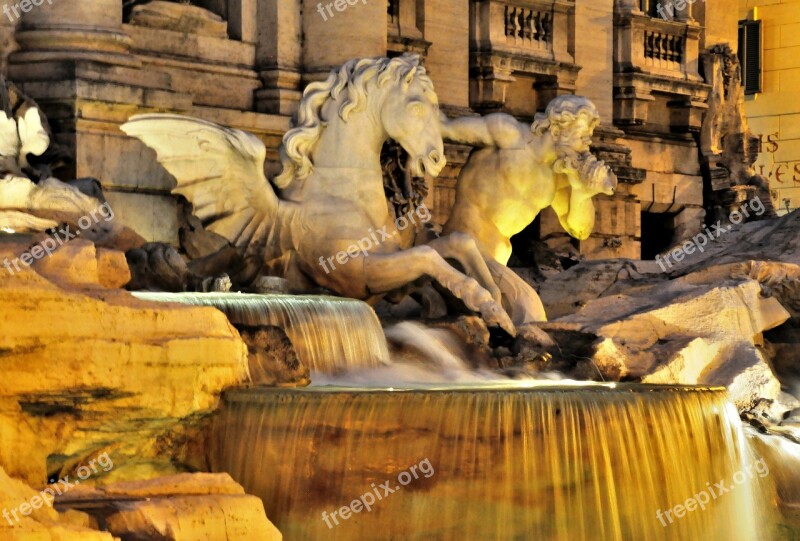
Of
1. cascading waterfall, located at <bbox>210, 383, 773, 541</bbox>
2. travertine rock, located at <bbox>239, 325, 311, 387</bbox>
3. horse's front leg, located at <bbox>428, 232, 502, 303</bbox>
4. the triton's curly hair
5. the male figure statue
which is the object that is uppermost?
the triton's curly hair

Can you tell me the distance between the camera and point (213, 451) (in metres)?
12.2

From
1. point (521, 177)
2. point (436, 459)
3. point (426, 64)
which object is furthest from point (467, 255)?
point (426, 64)

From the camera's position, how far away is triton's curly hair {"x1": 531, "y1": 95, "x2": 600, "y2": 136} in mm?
17500

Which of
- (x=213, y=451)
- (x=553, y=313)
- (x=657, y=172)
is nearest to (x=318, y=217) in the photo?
(x=553, y=313)

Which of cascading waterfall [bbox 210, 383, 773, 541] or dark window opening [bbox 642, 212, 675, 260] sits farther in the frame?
dark window opening [bbox 642, 212, 675, 260]

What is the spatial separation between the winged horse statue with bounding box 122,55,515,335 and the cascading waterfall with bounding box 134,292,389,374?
1.43m

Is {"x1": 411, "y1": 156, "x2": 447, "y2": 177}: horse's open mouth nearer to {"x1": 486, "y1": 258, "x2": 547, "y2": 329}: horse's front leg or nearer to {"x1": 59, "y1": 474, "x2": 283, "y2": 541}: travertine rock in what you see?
{"x1": 486, "y1": 258, "x2": 547, "y2": 329}: horse's front leg

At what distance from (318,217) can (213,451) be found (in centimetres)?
469

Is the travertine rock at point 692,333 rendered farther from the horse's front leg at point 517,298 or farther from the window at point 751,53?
the window at point 751,53

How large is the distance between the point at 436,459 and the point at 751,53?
21.7 meters

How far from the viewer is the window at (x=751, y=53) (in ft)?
107

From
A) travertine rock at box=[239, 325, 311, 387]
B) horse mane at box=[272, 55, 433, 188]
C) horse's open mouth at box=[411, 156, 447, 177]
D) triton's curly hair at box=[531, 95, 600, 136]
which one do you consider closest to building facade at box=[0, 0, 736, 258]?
horse mane at box=[272, 55, 433, 188]

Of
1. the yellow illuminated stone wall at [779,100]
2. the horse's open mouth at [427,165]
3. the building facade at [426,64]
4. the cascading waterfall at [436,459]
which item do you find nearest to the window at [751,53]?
the yellow illuminated stone wall at [779,100]

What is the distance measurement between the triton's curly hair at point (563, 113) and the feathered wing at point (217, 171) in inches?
98.2
